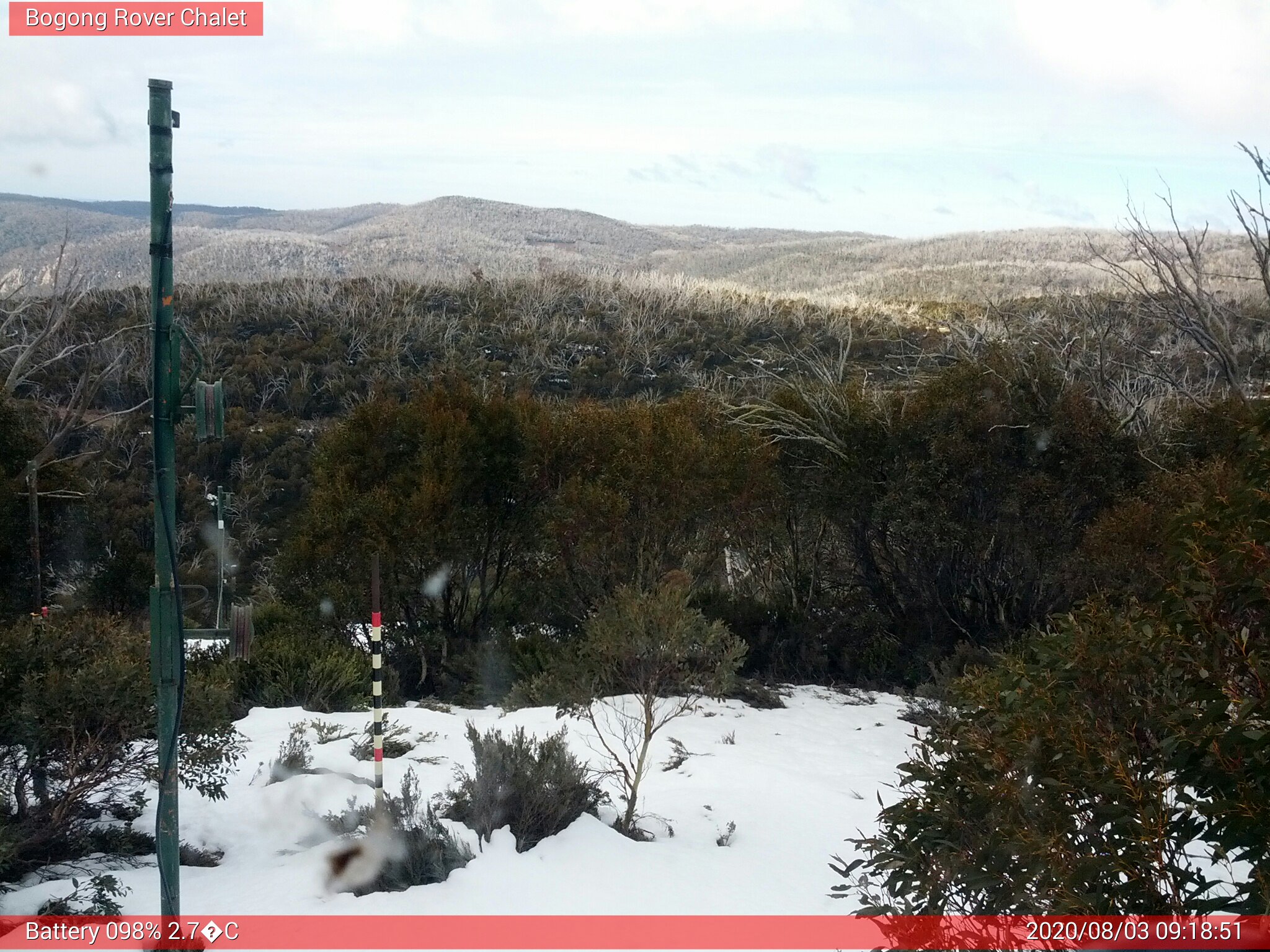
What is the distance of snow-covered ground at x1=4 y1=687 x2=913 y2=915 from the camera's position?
14.9ft

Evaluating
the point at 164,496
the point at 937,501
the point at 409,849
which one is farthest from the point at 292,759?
the point at 937,501

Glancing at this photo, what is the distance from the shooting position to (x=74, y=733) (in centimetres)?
459

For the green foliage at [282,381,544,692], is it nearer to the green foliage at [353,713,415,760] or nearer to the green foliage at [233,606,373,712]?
the green foliage at [233,606,373,712]

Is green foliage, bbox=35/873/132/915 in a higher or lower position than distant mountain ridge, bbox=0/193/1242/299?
lower

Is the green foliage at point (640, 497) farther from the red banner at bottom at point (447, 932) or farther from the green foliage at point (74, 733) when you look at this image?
the red banner at bottom at point (447, 932)

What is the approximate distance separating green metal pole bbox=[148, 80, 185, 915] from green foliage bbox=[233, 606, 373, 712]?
4674 millimetres

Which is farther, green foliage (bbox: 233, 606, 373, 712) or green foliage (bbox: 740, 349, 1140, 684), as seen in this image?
green foliage (bbox: 740, 349, 1140, 684)

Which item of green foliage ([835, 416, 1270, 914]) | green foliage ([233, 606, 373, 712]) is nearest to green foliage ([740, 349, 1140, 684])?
green foliage ([233, 606, 373, 712])

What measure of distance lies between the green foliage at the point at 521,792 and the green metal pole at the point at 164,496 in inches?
70.0

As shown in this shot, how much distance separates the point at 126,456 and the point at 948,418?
1995 centimetres

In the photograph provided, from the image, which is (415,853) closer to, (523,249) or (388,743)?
(388,743)

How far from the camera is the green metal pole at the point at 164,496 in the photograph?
11.6 ft

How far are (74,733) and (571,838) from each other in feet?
8.37

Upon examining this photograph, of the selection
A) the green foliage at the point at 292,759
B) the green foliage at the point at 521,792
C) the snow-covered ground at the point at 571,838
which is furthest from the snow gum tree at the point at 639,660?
the green foliage at the point at 292,759
